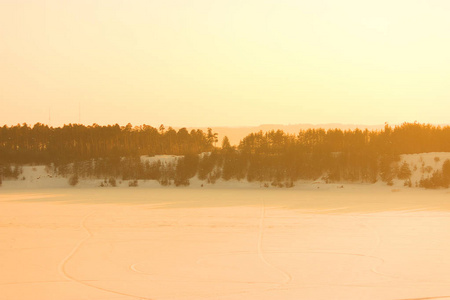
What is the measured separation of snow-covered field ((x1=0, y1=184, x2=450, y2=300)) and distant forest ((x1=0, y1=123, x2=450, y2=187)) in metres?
8.58

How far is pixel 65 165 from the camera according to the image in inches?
1107

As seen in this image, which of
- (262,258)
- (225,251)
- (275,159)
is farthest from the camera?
(275,159)

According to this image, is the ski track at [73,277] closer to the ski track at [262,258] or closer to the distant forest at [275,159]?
the ski track at [262,258]

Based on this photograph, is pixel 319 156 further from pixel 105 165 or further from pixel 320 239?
pixel 320 239

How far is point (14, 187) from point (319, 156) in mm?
14783

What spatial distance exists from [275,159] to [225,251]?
1749 centimetres

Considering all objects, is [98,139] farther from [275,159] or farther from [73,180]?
[275,159]

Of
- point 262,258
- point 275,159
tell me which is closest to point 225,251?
point 262,258

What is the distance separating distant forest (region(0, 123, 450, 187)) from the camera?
24.3 meters

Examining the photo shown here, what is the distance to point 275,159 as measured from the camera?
26.0 m

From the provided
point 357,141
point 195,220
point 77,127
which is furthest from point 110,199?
point 77,127

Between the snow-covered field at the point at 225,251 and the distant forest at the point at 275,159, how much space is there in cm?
858

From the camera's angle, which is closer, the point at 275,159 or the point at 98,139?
the point at 275,159

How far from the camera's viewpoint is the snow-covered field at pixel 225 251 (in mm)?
6449
